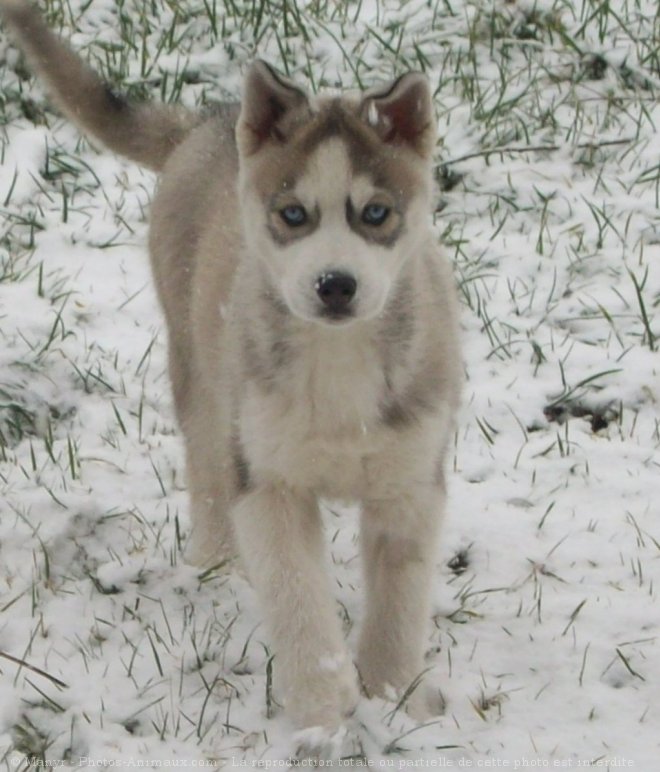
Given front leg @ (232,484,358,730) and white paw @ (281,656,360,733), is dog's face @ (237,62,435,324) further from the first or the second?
white paw @ (281,656,360,733)

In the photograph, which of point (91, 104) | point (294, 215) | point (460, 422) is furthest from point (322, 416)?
point (91, 104)

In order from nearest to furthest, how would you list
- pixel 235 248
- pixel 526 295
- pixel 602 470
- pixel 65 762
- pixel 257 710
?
1. pixel 65 762
2. pixel 257 710
3. pixel 235 248
4. pixel 602 470
5. pixel 526 295

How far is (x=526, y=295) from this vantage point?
20.5 ft

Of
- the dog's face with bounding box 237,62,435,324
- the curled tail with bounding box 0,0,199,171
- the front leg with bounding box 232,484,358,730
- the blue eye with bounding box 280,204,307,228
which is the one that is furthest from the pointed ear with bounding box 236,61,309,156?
the curled tail with bounding box 0,0,199,171

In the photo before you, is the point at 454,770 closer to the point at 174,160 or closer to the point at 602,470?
the point at 602,470

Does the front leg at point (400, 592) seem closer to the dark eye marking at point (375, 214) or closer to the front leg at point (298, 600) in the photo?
the front leg at point (298, 600)

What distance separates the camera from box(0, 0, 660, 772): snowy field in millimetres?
→ 3986

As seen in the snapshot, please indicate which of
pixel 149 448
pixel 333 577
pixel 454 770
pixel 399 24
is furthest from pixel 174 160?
pixel 399 24

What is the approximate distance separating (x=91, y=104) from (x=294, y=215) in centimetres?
154

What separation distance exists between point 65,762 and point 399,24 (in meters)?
4.91

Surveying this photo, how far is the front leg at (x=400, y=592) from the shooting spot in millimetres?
4109

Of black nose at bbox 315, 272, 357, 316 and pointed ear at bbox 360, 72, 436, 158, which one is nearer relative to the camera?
black nose at bbox 315, 272, 357, 316

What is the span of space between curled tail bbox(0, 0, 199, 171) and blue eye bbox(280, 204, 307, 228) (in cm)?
147

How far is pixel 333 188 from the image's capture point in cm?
384
